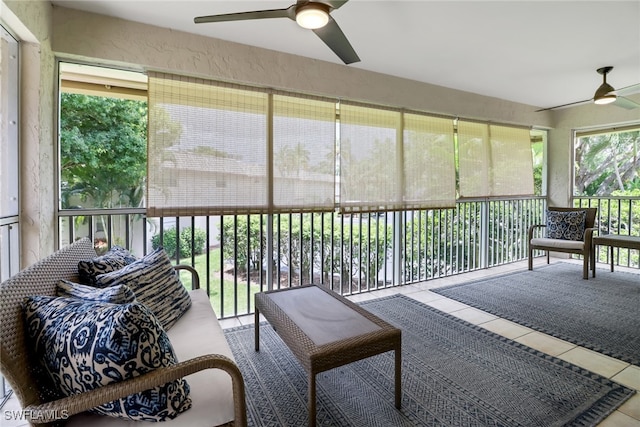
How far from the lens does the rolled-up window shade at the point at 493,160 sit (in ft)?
13.9

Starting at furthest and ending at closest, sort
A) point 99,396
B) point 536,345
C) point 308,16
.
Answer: point 536,345 < point 308,16 < point 99,396

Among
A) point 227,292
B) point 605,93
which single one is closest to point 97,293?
point 227,292

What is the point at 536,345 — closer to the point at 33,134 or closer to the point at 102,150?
the point at 33,134

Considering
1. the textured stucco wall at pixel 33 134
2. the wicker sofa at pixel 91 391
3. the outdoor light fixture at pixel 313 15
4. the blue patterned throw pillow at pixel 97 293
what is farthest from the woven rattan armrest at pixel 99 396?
the outdoor light fixture at pixel 313 15

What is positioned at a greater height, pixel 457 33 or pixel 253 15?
pixel 457 33

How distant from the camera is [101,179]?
4.33 metres

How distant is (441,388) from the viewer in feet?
5.97

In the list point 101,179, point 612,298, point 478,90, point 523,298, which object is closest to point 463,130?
point 478,90

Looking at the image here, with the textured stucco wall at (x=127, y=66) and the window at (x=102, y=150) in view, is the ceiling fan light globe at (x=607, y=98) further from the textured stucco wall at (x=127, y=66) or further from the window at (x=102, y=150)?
the window at (x=102, y=150)

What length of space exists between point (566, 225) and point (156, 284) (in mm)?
5121

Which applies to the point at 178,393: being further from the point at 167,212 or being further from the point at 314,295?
the point at 167,212

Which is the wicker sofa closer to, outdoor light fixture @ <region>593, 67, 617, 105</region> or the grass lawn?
the grass lawn

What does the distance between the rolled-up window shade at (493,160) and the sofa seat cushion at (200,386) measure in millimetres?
3770

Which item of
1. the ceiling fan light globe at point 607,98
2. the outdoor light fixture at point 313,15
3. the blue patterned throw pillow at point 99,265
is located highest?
the ceiling fan light globe at point 607,98
